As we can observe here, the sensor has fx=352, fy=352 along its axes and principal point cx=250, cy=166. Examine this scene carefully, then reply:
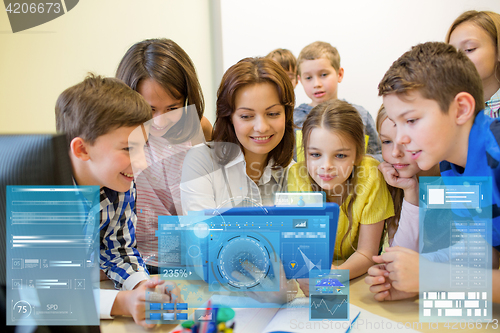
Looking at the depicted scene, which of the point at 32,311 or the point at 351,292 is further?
the point at 351,292

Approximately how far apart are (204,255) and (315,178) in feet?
1.00

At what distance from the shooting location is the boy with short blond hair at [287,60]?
5.92ft

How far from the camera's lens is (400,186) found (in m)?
0.78

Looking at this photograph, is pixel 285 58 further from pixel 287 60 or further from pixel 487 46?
pixel 487 46

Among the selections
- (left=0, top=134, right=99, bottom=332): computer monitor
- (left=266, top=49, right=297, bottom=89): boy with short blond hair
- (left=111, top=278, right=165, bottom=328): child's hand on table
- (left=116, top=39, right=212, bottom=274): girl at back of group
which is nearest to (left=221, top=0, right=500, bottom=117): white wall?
(left=266, top=49, right=297, bottom=89): boy with short blond hair

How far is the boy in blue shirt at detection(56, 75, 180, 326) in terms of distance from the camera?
0.62 meters

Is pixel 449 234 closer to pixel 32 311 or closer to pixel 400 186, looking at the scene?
pixel 400 186

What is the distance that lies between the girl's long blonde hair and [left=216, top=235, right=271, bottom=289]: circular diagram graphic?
24 cm

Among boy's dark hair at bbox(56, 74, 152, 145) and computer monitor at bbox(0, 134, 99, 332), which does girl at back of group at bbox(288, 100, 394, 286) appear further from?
computer monitor at bbox(0, 134, 99, 332)

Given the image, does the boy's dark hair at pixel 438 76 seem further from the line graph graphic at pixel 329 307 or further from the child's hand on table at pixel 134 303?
the child's hand on table at pixel 134 303

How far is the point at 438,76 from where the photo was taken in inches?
24.1

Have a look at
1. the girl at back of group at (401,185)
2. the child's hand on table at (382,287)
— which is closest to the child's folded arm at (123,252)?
the child's hand on table at (382,287)

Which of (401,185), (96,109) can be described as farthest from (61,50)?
(401,185)

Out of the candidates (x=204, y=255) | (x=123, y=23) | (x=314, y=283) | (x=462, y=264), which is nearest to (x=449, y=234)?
(x=462, y=264)
